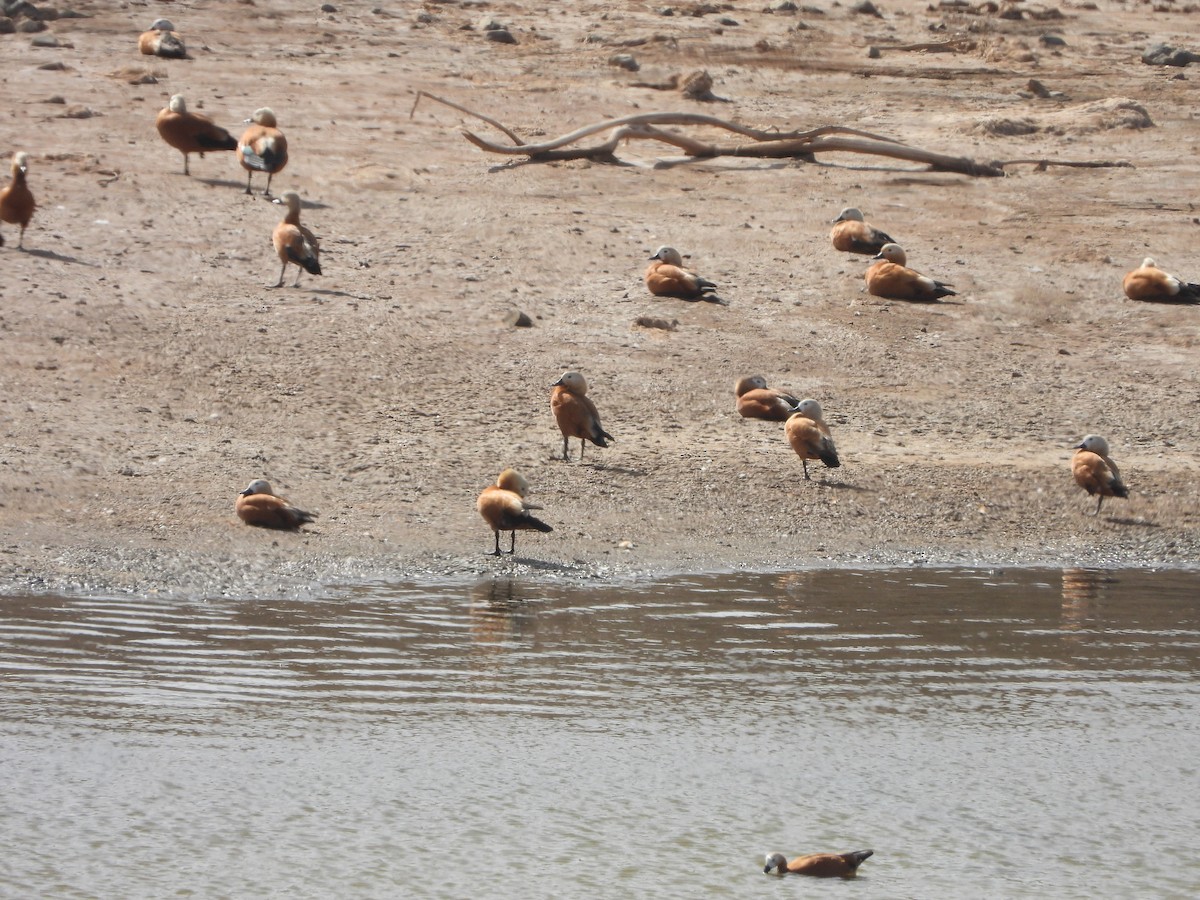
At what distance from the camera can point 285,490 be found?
9703 mm

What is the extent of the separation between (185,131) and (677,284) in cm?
502

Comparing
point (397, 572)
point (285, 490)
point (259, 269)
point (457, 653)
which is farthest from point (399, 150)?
point (457, 653)

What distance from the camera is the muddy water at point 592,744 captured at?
5.42 m

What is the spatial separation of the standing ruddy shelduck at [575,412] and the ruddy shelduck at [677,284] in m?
3.03

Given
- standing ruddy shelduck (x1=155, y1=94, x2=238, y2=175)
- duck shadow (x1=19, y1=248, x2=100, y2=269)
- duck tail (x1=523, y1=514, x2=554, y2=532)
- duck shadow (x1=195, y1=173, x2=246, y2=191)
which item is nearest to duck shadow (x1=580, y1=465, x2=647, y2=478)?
duck tail (x1=523, y1=514, x2=554, y2=532)

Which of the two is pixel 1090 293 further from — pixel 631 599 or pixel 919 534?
pixel 631 599

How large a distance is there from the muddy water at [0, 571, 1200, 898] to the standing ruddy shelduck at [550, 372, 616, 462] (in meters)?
1.92

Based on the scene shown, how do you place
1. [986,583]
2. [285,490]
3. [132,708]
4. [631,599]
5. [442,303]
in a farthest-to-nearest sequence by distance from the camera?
[442,303]
[285,490]
[986,583]
[631,599]
[132,708]

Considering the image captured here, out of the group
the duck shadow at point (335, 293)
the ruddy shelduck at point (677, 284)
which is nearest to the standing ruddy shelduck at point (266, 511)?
the duck shadow at point (335, 293)

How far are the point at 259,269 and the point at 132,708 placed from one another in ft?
24.4

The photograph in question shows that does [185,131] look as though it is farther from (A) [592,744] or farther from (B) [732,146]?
(A) [592,744]

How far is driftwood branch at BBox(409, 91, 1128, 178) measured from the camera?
16.8 meters

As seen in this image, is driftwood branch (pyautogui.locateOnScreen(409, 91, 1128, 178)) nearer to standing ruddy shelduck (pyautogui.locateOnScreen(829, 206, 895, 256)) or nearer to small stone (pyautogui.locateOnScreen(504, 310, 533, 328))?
standing ruddy shelduck (pyautogui.locateOnScreen(829, 206, 895, 256))

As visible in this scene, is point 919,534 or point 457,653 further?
point 919,534
